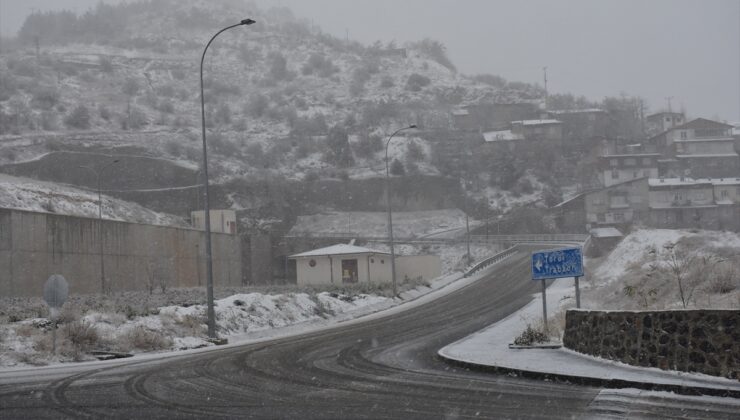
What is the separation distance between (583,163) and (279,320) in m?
101

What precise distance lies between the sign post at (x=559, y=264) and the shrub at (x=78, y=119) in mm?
117508

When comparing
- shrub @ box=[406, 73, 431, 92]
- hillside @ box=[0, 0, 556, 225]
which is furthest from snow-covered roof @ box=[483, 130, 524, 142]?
shrub @ box=[406, 73, 431, 92]

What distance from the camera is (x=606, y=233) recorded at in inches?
3541

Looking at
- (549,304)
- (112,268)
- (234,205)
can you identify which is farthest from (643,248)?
(234,205)

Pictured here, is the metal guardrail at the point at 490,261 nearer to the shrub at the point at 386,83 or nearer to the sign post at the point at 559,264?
the sign post at the point at 559,264

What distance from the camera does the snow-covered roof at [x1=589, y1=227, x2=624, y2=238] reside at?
8776 centimetres

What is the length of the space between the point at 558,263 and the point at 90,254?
129ft

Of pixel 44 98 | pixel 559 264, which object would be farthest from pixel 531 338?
pixel 44 98

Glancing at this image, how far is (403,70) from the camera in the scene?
198750 mm

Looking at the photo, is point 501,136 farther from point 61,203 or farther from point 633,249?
point 61,203

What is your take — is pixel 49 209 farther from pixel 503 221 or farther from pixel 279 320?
pixel 503 221

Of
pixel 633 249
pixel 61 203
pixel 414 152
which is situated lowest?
pixel 633 249

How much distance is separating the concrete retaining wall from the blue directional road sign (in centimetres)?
3367

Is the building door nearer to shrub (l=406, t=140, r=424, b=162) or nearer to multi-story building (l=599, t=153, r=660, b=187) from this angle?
shrub (l=406, t=140, r=424, b=162)
